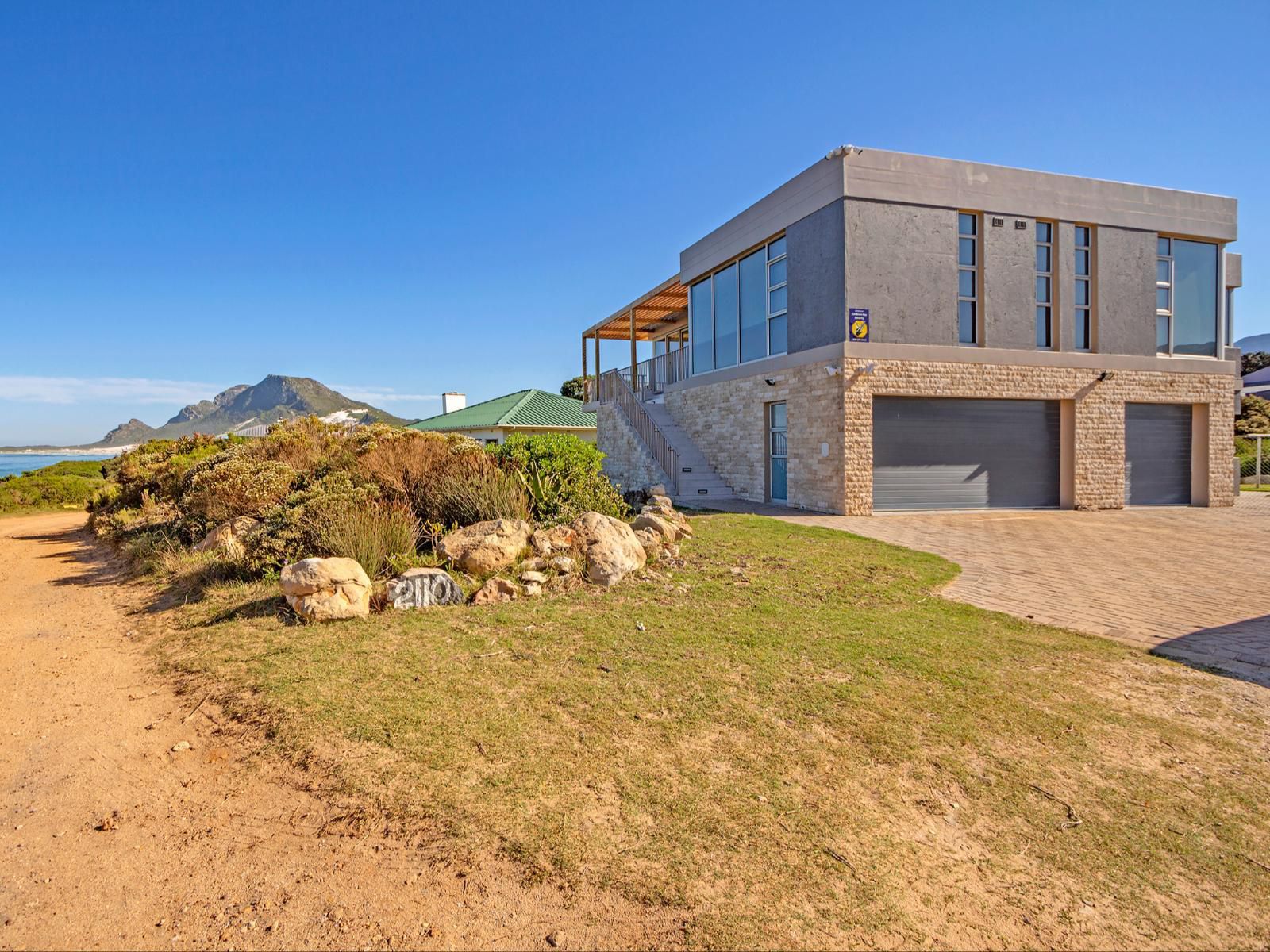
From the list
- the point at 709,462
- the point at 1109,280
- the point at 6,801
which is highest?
the point at 1109,280

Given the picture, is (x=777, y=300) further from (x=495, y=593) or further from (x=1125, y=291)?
(x=495, y=593)

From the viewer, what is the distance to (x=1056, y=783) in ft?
10.8

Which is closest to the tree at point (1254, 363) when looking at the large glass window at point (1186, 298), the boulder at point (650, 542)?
the large glass window at point (1186, 298)

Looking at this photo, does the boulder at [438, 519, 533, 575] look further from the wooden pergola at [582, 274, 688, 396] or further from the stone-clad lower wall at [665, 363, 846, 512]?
the wooden pergola at [582, 274, 688, 396]

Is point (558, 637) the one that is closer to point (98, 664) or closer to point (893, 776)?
point (893, 776)

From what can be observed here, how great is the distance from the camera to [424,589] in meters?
6.41

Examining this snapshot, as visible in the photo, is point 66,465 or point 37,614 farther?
point 66,465

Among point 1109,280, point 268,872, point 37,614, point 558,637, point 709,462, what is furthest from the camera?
point 709,462

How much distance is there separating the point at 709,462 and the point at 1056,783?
1595cm

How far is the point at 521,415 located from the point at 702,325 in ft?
46.4

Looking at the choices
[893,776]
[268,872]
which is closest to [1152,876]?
[893,776]

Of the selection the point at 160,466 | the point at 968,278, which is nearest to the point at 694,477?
the point at 968,278

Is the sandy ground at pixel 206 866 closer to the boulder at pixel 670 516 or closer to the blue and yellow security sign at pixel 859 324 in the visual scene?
the boulder at pixel 670 516

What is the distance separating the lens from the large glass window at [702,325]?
19500mm
